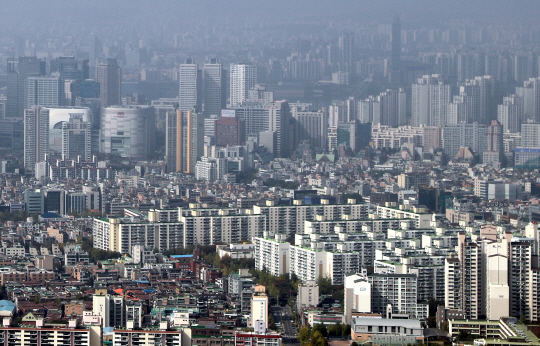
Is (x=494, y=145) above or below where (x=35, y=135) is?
below

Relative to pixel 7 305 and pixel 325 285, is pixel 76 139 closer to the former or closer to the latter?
pixel 325 285

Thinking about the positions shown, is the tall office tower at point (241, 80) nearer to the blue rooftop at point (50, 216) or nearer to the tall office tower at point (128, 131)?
the tall office tower at point (128, 131)

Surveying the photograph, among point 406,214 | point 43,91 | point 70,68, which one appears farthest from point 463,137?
point 406,214

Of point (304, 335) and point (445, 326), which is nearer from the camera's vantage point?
point (304, 335)

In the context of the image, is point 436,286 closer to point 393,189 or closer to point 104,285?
point 104,285

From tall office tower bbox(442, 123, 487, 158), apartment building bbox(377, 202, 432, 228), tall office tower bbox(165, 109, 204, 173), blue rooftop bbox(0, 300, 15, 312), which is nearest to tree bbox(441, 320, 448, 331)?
blue rooftop bbox(0, 300, 15, 312)

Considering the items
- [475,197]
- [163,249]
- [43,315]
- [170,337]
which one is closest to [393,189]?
[475,197]
